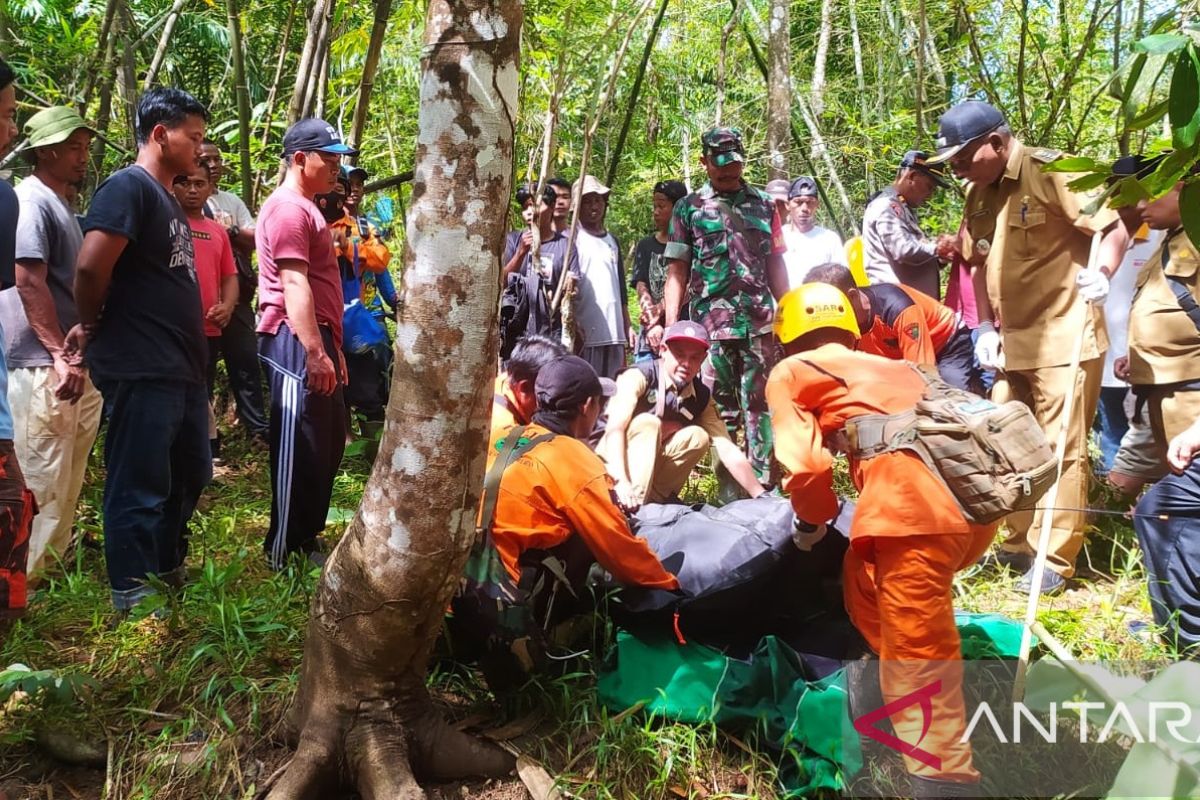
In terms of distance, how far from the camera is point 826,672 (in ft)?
9.61

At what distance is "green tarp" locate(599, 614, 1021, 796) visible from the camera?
2641mm

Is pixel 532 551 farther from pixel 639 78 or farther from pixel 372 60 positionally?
pixel 639 78

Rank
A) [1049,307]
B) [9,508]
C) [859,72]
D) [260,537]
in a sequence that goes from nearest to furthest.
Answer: [9,508], [1049,307], [260,537], [859,72]

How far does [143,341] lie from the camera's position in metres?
3.25

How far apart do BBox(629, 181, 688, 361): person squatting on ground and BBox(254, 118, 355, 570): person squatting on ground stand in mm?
3108

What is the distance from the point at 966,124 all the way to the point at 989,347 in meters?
1.12

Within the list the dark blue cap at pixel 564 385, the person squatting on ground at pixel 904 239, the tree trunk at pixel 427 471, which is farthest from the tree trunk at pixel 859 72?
the tree trunk at pixel 427 471

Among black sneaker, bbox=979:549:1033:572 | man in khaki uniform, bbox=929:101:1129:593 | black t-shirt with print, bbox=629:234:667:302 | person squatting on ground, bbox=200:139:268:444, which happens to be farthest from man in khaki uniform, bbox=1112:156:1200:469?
person squatting on ground, bbox=200:139:268:444

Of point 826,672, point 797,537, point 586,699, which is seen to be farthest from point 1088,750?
point 586,699

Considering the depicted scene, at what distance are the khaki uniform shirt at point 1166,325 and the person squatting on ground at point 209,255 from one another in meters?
4.24

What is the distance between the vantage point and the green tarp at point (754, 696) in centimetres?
264

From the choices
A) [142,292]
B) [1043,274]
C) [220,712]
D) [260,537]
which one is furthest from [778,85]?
[220,712]

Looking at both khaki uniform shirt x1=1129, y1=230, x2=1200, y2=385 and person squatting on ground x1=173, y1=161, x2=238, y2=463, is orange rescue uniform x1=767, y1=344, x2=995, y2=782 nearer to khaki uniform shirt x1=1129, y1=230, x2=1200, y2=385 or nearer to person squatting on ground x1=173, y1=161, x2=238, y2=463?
khaki uniform shirt x1=1129, y1=230, x2=1200, y2=385

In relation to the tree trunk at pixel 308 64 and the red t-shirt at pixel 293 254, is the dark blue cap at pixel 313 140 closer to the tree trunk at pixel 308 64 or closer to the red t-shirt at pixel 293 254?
the red t-shirt at pixel 293 254
